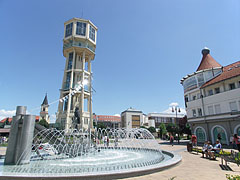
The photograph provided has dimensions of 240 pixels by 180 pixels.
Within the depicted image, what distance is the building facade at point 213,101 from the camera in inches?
850

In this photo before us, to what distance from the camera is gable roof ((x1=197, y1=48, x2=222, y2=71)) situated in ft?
104

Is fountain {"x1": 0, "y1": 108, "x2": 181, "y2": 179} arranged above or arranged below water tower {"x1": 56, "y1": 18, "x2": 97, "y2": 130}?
below

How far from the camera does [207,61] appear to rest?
33.0m

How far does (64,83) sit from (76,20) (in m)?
22.7

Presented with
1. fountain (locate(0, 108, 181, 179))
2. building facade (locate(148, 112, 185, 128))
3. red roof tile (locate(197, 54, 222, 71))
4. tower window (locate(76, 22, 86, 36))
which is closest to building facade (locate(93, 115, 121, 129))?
building facade (locate(148, 112, 185, 128))

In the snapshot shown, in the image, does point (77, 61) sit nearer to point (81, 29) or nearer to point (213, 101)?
point (81, 29)

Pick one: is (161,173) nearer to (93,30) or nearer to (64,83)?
(64,83)

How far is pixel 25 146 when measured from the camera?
8.84 meters

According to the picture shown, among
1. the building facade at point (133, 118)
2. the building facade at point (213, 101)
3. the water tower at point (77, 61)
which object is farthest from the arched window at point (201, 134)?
the building facade at point (133, 118)

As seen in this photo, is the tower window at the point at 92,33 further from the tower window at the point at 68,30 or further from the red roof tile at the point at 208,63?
the red roof tile at the point at 208,63

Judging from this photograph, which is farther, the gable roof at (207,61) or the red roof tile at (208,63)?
the gable roof at (207,61)

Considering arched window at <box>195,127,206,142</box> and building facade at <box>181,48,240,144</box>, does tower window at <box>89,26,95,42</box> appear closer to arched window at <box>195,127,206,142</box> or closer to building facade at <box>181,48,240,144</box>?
building facade at <box>181,48,240,144</box>

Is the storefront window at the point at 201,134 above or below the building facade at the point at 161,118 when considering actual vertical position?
below

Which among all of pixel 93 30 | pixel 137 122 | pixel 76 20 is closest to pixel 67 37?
pixel 76 20
